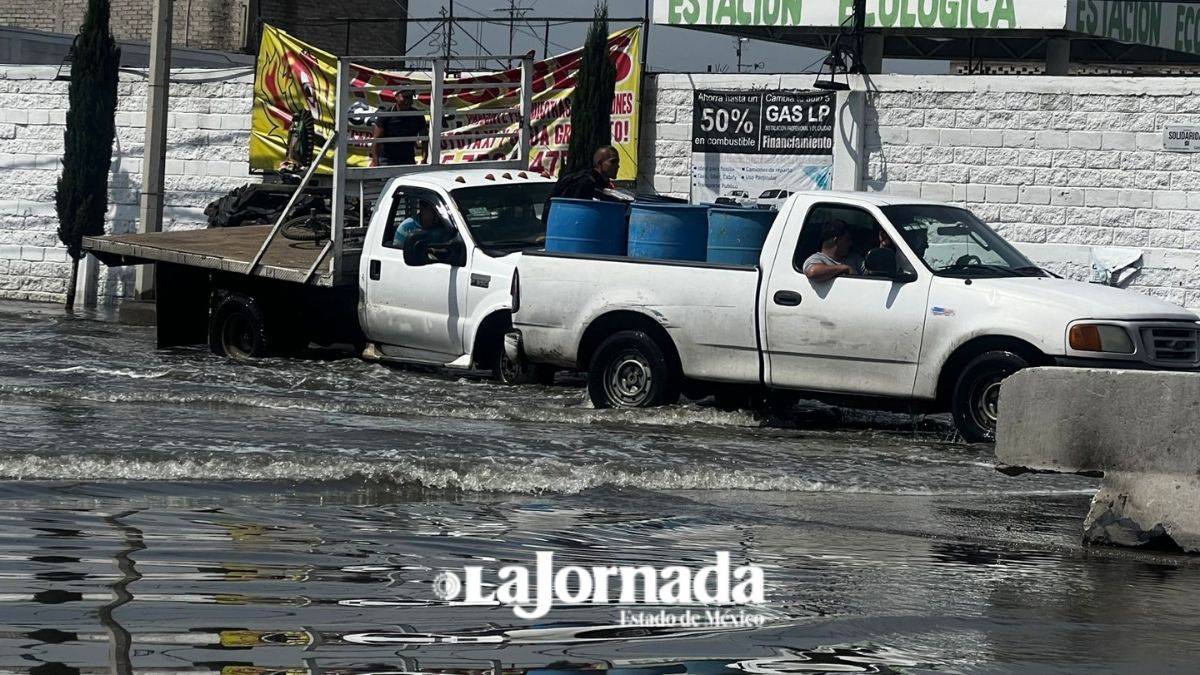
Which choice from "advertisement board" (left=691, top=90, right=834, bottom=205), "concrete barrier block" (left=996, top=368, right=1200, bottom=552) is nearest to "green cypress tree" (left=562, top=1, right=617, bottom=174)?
"advertisement board" (left=691, top=90, right=834, bottom=205)

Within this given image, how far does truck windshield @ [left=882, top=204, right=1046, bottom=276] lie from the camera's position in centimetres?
1212

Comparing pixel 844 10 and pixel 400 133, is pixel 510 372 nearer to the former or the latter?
pixel 400 133

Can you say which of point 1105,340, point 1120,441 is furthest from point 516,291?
point 1120,441

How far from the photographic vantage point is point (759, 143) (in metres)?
19.4

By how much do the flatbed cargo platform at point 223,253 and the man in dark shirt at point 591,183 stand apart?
7.25 feet

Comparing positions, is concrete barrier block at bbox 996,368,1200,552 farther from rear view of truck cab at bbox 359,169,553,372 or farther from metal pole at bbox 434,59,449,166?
metal pole at bbox 434,59,449,166

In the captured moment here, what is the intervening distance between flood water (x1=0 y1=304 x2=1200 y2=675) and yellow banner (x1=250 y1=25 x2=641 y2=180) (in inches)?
265

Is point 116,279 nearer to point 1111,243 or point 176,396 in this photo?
point 176,396

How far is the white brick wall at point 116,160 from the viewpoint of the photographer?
22.5 meters

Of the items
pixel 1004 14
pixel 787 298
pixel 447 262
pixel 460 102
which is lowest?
pixel 787 298

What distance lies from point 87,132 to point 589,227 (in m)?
11.2

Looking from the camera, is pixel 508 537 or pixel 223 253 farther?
pixel 223 253

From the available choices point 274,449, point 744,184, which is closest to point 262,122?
point 744,184

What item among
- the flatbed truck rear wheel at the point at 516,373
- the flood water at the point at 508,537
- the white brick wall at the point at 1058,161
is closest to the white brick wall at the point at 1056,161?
the white brick wall at the point at 1058,161
